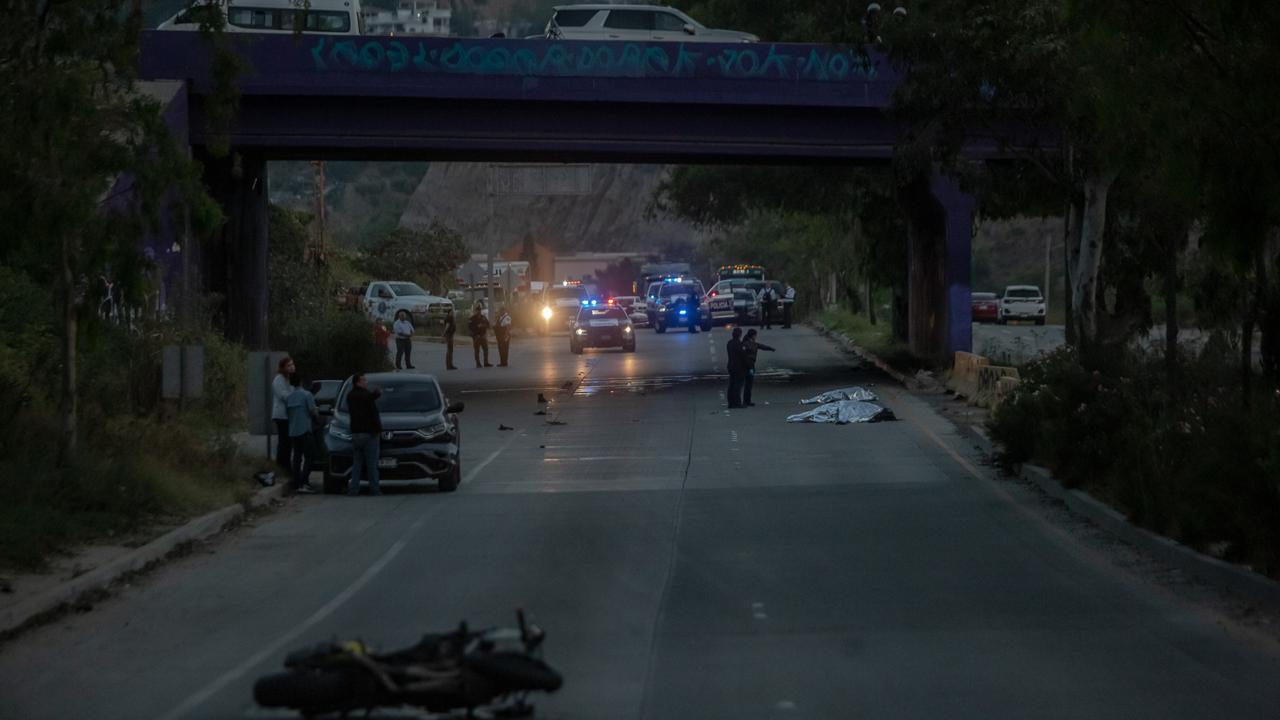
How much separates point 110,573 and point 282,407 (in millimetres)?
9200

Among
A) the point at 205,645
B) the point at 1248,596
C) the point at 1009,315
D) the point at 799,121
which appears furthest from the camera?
the point at 1009,315

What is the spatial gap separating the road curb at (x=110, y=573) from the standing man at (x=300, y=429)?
222cm

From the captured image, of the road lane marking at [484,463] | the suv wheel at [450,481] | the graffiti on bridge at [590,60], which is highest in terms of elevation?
the graffiti on bridge at [590,60]

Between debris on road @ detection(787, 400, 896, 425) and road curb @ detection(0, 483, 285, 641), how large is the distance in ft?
48.0

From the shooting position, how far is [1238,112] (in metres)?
14.5

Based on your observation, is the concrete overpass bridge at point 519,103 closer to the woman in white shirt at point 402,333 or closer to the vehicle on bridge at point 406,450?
the woman in white shirt at point 402,333

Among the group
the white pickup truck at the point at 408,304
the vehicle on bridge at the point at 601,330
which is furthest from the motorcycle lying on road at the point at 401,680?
the white pickup truck at the point at 408,304

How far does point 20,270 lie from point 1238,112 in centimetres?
1845

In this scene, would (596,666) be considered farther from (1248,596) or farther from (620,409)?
(620,409)

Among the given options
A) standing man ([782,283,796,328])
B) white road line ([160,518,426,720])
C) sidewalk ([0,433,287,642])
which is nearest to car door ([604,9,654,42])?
sidewalk ([0,433,287,642])

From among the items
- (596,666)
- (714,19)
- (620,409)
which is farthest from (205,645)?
(714,19)

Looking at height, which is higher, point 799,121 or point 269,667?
point 799,121

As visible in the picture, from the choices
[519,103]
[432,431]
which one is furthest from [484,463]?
[519,103]

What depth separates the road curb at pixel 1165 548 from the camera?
44.2 feet
